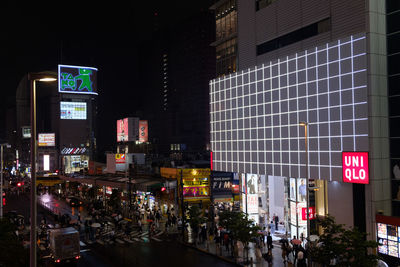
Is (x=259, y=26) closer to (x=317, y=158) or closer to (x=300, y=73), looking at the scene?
(x=300, y=73)

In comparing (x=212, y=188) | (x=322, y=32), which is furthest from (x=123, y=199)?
(x=322, y=32)

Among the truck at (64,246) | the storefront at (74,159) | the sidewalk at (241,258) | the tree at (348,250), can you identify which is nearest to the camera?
the tree at (348,250)

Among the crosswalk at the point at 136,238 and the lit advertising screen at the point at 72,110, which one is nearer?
the crosswalk at the point at 136,238

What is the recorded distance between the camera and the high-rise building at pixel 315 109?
2653 centimetres

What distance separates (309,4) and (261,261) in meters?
23.0

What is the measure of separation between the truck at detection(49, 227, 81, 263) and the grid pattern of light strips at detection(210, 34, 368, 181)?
65.2ft

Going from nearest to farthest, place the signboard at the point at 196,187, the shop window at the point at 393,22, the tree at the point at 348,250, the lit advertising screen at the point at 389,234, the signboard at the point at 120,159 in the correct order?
1. the tree at the point at 348,250
2. the lit advertising screen at the point at 389,234
3. the shop window at the point at 393,22
4. the signboard at the point at 196,187
5. the signboard at the point at 120,159

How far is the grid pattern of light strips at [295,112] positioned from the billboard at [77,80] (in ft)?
250

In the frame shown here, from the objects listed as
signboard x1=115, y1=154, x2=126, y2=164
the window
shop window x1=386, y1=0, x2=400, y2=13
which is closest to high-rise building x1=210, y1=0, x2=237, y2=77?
the window

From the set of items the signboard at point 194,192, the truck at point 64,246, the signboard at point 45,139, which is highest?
the signboard at point 45,139

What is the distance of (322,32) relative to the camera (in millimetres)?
32281

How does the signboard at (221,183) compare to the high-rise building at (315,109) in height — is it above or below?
below

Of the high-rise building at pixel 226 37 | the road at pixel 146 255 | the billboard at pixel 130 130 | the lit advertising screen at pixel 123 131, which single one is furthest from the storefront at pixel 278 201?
the lit advertising screen at pixel 123 131

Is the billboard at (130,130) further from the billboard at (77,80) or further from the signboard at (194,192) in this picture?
the signboard at (194,192)
